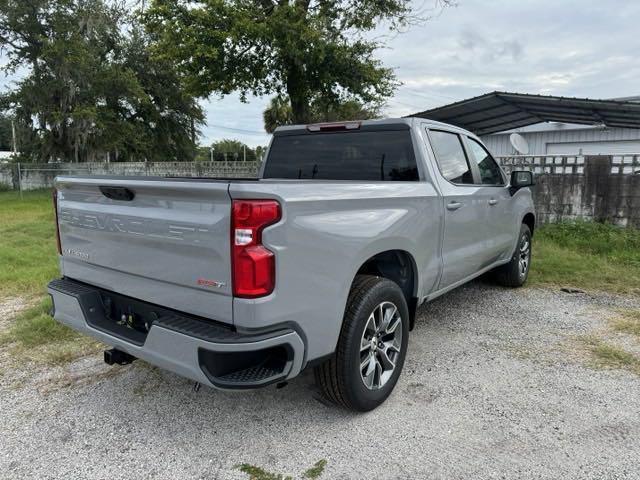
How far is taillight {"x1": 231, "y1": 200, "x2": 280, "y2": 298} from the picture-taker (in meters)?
2.23

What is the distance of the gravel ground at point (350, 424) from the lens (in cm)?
254

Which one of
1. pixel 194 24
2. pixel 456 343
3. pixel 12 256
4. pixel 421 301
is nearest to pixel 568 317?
pixel 456 343

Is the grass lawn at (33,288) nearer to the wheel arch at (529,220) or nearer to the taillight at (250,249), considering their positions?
the taillight at (250,249)

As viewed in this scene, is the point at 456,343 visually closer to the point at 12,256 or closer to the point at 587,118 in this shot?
the point at 12,256

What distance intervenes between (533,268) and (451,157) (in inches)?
132

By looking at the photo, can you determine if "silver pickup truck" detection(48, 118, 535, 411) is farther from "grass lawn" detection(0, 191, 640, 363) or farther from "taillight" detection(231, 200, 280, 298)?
"grass lawn" detection(0, 191, 640, 363)

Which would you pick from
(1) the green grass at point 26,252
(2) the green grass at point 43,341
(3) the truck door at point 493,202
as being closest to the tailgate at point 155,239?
(2) the green grass at point 43,341

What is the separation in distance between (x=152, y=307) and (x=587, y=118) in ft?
38.2

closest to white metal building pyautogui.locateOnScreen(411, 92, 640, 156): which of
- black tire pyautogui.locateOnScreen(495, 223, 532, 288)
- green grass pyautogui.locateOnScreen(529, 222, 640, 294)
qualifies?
green grass pyautogui.locateOnScreen(529, 222, 640, 294)

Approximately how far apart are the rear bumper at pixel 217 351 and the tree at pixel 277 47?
10880mm

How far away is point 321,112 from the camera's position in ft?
53.0

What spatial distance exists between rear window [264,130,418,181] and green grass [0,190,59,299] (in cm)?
354

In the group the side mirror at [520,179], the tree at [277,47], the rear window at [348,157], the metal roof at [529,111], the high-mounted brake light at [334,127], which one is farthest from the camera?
the tree at [277,47]

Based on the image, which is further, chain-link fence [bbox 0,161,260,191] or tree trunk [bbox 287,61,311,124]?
chain-link fence [bbox 0,161,260,191]
